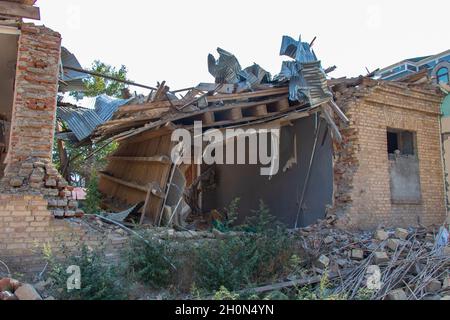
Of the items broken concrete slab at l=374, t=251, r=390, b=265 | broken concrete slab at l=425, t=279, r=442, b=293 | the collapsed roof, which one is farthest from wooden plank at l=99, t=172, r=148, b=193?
broken concrete slab at l=425, t=279, r=442, b=293

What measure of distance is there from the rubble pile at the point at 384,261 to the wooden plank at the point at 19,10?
6.00 metres

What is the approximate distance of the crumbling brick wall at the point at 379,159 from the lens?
8.09 metres

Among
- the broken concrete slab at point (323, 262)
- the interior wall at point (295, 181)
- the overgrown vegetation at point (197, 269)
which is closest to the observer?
the overgrown vegetation at point (197, 269)

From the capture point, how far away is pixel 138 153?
9266 mm

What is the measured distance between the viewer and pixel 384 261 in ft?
19.7

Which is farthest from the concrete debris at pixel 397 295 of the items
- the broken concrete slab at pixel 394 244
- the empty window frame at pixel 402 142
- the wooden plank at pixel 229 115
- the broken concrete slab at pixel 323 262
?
the empty window frame at pixel 402 142

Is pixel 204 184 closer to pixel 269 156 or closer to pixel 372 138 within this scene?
pixel 269 156

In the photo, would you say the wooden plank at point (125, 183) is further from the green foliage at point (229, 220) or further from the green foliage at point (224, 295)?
the green foliage at point (224, 295)

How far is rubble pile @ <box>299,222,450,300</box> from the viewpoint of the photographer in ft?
17.3

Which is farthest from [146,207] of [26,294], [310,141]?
[310,141]

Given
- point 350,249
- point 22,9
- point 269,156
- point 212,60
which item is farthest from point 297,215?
point 22,9

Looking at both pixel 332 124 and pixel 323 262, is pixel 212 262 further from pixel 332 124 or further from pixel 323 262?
pixel 332 124

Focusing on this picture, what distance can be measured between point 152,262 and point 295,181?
4987 mm
